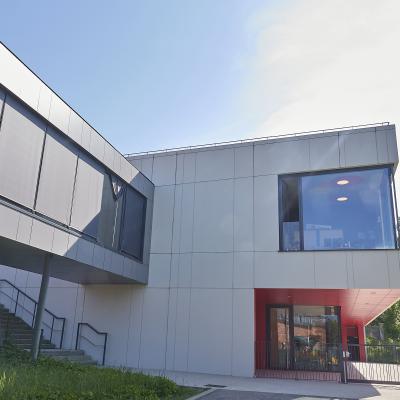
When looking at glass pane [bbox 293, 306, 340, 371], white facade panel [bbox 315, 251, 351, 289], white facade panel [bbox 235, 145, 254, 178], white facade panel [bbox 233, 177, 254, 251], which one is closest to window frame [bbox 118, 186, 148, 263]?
white facade panel [bbox 233, 177, 254, 251]

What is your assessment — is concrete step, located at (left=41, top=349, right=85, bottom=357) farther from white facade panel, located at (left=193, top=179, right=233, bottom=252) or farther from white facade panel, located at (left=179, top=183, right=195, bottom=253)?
white facade panel, located at (left=193, top=179, right=233, bottom=252)

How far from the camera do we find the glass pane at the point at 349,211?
12.4 m

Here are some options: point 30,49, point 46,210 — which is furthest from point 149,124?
point 46,210

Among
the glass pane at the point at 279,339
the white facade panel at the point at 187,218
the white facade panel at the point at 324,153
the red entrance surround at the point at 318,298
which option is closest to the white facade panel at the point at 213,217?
the white facade panel at the point at 187,218

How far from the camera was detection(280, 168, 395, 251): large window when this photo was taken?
12453mm

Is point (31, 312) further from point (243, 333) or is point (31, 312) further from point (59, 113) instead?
point (59, 113)

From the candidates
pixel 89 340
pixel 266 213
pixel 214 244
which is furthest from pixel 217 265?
pixel 89 340

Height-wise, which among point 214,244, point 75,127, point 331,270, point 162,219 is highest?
point 75,127

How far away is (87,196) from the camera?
1148 cm

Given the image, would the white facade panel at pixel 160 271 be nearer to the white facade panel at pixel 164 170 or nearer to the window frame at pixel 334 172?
the white facade panel at pixel 164 170

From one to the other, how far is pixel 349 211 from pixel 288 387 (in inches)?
207

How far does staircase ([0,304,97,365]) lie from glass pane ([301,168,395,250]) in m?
7.92

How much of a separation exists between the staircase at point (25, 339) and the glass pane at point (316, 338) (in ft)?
23.6

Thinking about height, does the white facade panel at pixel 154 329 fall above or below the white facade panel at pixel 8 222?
below
